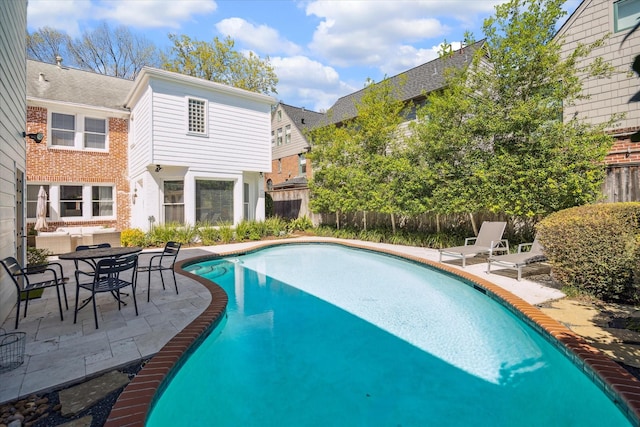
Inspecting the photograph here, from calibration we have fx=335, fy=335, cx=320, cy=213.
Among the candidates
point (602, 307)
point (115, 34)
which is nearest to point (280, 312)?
point (602, 307)

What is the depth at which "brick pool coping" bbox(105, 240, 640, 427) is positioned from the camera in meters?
2.81

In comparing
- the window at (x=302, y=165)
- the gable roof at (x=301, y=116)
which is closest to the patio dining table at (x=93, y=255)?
the window at (x=302, y=165)

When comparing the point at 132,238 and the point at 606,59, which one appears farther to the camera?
the point at 132,238

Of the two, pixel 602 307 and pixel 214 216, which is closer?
pixel 602 307

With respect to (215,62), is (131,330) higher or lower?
lower

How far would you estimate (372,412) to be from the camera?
324cm

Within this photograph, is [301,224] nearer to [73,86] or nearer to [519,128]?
[519,128]

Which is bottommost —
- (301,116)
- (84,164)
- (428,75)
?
(84,164)

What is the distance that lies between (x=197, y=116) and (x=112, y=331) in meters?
9.98

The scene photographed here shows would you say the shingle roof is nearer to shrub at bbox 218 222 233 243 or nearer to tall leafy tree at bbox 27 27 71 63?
shrub at bbox 218 222 233 243

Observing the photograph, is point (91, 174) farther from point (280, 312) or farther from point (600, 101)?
point (600, 101)

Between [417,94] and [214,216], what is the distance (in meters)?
11.1

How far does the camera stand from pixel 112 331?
4293 millimetres

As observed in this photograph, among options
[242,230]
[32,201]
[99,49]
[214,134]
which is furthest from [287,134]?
[32,201]
